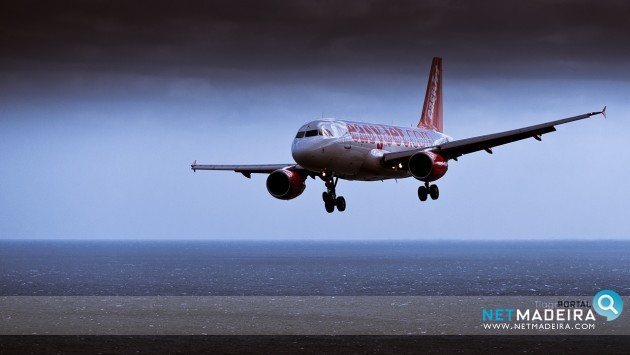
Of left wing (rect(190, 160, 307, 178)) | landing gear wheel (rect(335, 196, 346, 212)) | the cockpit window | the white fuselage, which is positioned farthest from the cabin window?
left wing (rect(190, 160, 307, 178))

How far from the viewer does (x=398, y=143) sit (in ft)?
203

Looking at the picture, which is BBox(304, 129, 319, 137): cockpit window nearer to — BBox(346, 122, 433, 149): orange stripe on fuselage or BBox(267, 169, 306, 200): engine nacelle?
BBox(346, 122, 433, 149): orange stripe on fuselage

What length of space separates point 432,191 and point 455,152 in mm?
3086

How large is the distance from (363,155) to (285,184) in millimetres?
6409

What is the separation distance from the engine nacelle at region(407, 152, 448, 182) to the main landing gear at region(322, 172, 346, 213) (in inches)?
202

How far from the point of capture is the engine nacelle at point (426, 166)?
57.1 m

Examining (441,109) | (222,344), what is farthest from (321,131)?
(222,344)

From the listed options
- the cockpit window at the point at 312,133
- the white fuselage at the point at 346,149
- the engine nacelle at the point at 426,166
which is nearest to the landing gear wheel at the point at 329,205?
the white fuselage at the point at 346,149

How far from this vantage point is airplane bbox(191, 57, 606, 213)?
54.9 metres

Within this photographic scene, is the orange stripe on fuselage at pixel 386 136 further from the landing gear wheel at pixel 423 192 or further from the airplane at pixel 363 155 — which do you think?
the landing gear wheel at pixel 423 192

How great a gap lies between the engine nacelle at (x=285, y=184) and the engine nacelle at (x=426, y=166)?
771 cm

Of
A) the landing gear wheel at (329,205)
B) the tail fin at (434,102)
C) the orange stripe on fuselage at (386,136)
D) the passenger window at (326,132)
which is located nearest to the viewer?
the passenger window at (326,132)

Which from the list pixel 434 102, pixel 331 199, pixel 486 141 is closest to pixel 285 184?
pixel 331 199

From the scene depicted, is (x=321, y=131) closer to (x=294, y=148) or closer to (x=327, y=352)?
(x=294, y=148)
